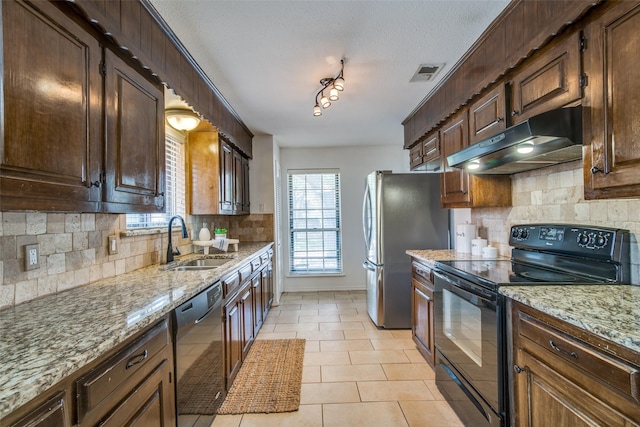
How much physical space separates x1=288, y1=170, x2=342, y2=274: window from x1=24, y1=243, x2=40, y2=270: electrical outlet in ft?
12.9

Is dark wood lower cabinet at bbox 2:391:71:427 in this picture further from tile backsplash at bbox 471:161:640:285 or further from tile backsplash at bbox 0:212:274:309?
tile backsplash at bbox 471:161:640:285

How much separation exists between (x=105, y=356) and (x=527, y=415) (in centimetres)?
168

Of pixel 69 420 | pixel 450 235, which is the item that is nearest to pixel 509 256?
pixel 450 235

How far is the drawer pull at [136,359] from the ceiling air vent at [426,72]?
100 inches

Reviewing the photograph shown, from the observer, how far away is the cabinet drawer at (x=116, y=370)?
Answer: 2.79ft

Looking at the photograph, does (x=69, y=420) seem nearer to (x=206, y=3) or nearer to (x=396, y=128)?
(x=206, y=3)

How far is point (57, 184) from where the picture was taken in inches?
42.7

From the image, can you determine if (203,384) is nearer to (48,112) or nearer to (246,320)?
(246,320)

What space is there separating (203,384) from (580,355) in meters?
1.75

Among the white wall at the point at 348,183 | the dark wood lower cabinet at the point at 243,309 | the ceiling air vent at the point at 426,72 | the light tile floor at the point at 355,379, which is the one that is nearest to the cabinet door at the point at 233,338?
the dark wood lower cabinet at the point at 243,309

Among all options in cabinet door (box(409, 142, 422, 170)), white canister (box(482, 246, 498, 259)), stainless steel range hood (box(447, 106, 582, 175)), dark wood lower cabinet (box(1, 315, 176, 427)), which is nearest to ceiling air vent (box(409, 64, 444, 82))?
stainless steel range hood (box(447, 106, 582, 175))

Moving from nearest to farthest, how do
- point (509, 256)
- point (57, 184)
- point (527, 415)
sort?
1. point (57, 184)
2. point (527, 415)
3. point (509, 256)

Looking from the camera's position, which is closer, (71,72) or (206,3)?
(71,72)

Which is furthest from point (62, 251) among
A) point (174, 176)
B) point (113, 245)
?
point (174, 176)
